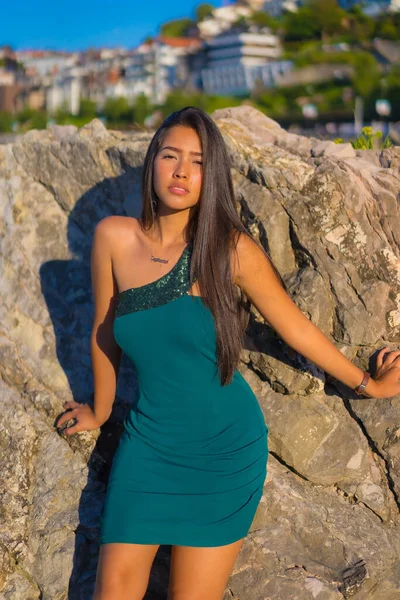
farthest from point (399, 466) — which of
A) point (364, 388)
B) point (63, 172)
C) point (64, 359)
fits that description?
point (63, 172)

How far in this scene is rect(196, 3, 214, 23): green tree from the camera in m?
124

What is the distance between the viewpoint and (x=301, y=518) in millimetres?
3145

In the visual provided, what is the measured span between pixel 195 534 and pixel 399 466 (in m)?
0.96

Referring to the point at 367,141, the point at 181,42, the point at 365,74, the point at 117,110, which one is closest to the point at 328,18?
the point at 117,110

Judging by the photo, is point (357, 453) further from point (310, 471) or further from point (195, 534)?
point (195, 534)

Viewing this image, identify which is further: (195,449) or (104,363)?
(104,363)

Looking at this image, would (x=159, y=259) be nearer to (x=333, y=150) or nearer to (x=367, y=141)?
(x=333, y=150)

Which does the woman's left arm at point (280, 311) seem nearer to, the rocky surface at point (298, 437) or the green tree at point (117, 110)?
the rocky surface at point (298, 437)

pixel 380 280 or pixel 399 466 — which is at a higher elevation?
pixel 380 280

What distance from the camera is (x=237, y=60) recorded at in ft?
305

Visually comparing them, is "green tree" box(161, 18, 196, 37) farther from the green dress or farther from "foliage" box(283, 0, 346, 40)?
the green dress

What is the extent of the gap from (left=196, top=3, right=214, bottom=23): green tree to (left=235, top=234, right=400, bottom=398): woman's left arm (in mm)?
127241

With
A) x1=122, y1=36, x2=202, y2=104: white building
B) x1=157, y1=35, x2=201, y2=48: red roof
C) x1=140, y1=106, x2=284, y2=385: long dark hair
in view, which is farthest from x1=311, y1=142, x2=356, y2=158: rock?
x1=157, y1=35, x2=201, y2=48: red roof

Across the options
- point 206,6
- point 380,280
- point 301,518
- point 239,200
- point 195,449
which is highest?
point 206,6
